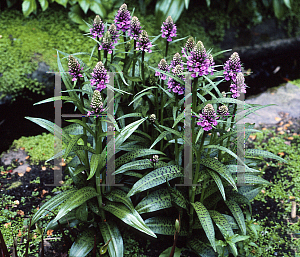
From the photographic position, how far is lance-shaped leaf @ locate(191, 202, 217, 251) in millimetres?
1810

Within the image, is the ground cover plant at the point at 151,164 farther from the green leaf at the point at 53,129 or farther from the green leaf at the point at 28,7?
the green leaf at the point at 28,7

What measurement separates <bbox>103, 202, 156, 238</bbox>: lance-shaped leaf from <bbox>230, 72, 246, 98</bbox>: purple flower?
95cm

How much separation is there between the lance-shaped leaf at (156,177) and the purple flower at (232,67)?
68 cm

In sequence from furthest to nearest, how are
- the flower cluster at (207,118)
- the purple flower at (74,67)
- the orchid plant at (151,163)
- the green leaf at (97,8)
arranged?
the green leaf at (97,8)
the orchid plant at (151,163)
the purple flower at (74,67)
the flower cluster at (207,118)

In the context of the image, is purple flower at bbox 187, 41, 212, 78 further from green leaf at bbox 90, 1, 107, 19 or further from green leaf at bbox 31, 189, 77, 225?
green leaf at bbox 90, 1, 107, 19

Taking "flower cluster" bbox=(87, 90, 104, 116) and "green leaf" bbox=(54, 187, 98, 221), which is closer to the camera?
"flower cluster" bbox=(87, 90, 104, 116)

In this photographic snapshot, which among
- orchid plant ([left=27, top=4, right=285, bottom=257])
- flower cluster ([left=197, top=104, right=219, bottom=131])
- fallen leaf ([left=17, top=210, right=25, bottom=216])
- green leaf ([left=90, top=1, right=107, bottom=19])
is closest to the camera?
flower cluster ([left=197, top=104, right=219, bottom=131])

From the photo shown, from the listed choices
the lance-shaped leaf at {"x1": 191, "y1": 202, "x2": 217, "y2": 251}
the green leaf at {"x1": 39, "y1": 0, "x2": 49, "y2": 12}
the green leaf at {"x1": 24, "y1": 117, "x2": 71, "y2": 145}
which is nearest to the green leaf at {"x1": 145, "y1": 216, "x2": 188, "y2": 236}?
the lance-shaped leaf at {"x1": 191, "y1": 202, "x2": 217, "y2": 251}

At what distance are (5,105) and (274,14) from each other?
4.17m

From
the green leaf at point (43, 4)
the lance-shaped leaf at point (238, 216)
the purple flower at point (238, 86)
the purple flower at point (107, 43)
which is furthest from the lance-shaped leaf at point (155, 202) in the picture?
the green leaf at point (43, 4)

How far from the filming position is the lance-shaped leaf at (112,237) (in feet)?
6.39

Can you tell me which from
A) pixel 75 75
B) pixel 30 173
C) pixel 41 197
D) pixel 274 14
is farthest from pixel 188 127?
pixel 274 14

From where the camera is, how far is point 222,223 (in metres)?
1.99

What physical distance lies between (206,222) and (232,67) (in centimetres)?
95
